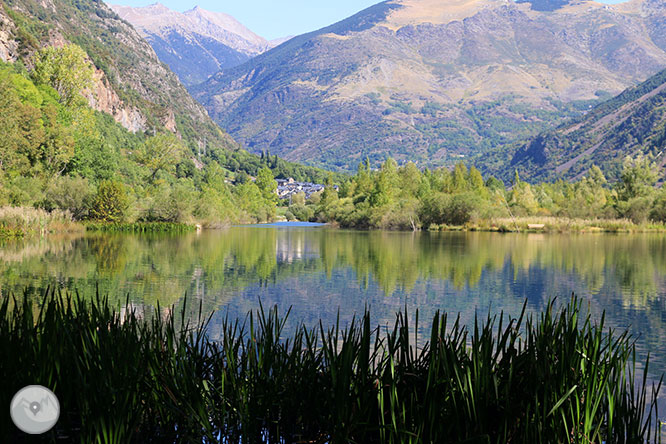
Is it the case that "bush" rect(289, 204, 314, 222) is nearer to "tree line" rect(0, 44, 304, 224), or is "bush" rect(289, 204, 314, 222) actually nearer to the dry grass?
"tree line" rect(0, 44, 304, 224)

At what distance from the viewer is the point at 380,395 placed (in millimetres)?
4203

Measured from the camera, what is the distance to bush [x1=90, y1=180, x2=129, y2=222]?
45281 mm

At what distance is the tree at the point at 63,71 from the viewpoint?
5938cm

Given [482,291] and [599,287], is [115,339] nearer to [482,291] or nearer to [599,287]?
[482,291]

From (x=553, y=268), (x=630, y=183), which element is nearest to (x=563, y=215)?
(x=630, y=183)

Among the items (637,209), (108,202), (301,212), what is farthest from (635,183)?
(301,212)

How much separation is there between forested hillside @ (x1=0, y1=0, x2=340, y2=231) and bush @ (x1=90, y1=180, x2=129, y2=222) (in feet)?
0.26

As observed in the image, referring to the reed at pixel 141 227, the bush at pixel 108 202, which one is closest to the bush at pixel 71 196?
the bush at pixel 108 202

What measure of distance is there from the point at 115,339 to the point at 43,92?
56372 mm

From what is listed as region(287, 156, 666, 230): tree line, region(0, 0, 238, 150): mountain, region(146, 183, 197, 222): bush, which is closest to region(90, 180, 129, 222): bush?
region(146, 183, 197, 222): bush

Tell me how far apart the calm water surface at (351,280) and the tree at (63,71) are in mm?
35836

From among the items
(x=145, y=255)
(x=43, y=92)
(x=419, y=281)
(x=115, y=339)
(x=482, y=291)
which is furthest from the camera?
(x=43, y=92)

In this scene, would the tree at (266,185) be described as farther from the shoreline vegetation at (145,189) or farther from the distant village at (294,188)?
the distant village at (294,188)

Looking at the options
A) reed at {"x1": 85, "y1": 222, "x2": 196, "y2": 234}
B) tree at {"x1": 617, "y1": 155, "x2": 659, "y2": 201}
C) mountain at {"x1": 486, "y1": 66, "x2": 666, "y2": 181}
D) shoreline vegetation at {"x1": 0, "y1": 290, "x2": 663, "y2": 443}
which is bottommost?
shoreline vegetation at {"x1": 0, "y1": 290, "x2": 663, "y2": 443}
